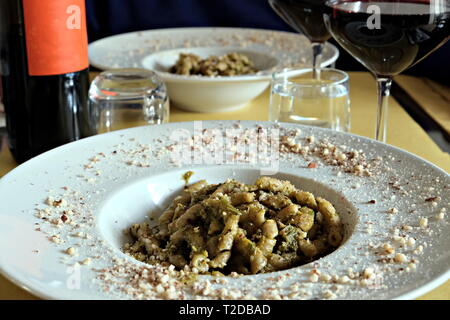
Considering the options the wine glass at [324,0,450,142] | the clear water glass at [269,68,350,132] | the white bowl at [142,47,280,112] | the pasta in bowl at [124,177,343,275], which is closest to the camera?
the pasta in bowl at [124,177,343,275]

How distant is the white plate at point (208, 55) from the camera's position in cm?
149

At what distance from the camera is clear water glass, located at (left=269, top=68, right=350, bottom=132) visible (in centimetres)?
130

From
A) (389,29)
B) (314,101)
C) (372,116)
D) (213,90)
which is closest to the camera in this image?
(389,29)

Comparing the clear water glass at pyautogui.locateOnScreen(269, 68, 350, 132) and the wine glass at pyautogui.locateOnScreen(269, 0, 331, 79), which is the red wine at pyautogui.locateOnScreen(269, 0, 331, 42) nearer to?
the wine glass at pyautogui.locateOnScreen(269, 0, 331, 79)

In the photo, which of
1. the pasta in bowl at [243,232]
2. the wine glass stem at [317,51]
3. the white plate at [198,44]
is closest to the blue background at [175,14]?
the white plate at [198,44]

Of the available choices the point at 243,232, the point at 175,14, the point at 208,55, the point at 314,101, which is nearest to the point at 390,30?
the point at 314,101

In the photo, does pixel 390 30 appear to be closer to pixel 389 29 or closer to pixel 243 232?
pixel 389 29

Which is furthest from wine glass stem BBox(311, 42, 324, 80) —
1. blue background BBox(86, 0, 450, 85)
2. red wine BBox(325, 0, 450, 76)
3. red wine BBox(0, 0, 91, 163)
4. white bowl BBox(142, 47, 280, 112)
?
blue background BBox(86, 0, 450, 85)

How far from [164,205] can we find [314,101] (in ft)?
1.29

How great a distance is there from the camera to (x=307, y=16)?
1.50 meters

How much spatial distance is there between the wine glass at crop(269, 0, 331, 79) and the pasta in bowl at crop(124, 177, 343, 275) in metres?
0.52

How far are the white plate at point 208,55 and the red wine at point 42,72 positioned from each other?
0.84 feet

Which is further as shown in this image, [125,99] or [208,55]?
[208,55]
